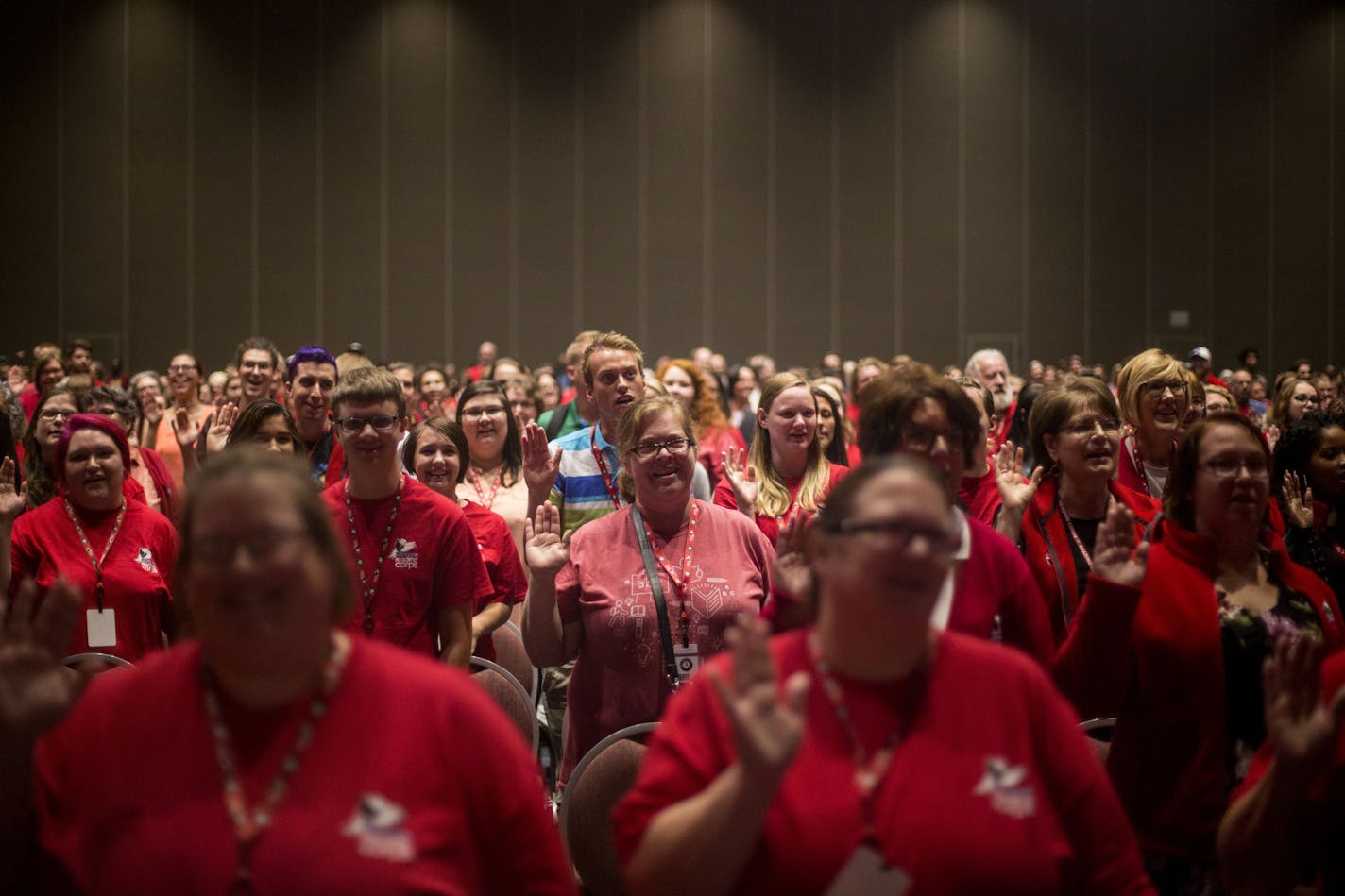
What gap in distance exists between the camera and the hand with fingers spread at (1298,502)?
3920 mm

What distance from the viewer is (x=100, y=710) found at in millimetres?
1703

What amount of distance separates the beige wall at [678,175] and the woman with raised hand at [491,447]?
36.8 ft

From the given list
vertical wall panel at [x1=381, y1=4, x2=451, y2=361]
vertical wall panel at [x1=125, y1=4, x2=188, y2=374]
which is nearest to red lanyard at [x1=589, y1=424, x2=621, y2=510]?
vertical wall panel at [x1=381, y1=4, x2=451, y2=361]

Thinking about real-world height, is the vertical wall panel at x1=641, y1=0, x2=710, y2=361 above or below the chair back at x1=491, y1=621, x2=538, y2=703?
above

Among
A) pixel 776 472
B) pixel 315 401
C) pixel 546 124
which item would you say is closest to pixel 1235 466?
pixel 776 472

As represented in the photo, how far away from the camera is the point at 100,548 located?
377 cm

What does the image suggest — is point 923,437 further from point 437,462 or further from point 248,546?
point 437,462

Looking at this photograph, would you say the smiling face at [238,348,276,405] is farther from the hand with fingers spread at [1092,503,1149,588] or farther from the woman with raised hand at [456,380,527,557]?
the hand with fingers spread at [1092,503,1149,588]

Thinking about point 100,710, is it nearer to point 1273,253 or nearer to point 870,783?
point 870,783

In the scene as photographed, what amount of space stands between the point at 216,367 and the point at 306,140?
3280 mm

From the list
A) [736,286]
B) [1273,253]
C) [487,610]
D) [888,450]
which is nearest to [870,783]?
[888,450]

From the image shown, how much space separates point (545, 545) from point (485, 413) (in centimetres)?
231

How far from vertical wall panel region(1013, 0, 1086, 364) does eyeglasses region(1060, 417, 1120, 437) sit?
13.8 meters

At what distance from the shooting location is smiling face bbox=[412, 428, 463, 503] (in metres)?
4.49
